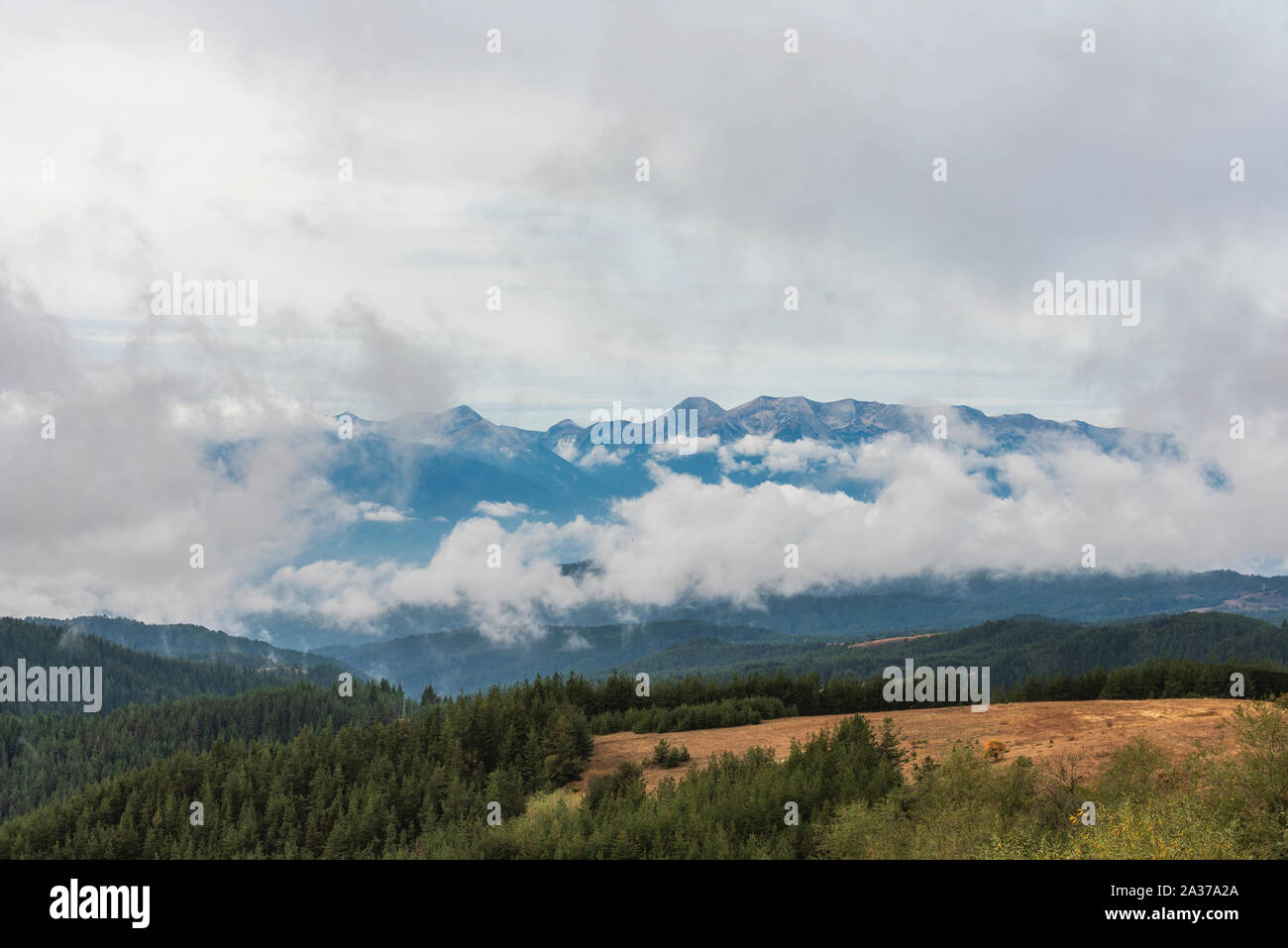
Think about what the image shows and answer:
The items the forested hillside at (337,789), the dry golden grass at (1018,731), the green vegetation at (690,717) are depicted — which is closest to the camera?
the dry golden grass at (1018,731)

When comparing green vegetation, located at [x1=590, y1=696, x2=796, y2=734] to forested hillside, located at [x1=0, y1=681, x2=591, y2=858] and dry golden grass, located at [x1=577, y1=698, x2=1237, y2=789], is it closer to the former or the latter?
dry golden grass, located at [x1=577, y1=698, x2=1237, y2=789]

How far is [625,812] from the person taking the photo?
217 feet

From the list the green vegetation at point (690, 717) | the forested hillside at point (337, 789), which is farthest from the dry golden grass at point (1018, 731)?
the forested hillside at point (337, 789)

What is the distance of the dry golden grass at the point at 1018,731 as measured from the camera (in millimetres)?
73938

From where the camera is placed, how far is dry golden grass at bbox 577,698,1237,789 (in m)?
73.9

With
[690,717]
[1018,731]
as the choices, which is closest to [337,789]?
[690,717]

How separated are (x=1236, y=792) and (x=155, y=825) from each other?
137m

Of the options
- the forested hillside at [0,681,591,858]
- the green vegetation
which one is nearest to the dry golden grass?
the green vegetation

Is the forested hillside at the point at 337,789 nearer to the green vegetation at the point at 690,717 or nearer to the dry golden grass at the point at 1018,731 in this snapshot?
the green vegetation at the point at 690,717

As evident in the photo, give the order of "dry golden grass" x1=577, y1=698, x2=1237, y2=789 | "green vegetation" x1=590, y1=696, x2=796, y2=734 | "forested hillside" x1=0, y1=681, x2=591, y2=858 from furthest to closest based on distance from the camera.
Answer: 1. "green vegetation" x1=590, y1=696, x2=796, y2=734
2. "forested hillside" x1=0, y1=681, x2=591, y2=858
3. "dry golden grass" x1=577, y1=698, x2=1237, y2=789

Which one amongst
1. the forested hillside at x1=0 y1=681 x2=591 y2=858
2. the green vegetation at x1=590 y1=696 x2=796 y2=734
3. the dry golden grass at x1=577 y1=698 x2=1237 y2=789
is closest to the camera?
the dry golden grass at x1=577 y1=698 x2=1237 y2=789

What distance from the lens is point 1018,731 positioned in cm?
8750
